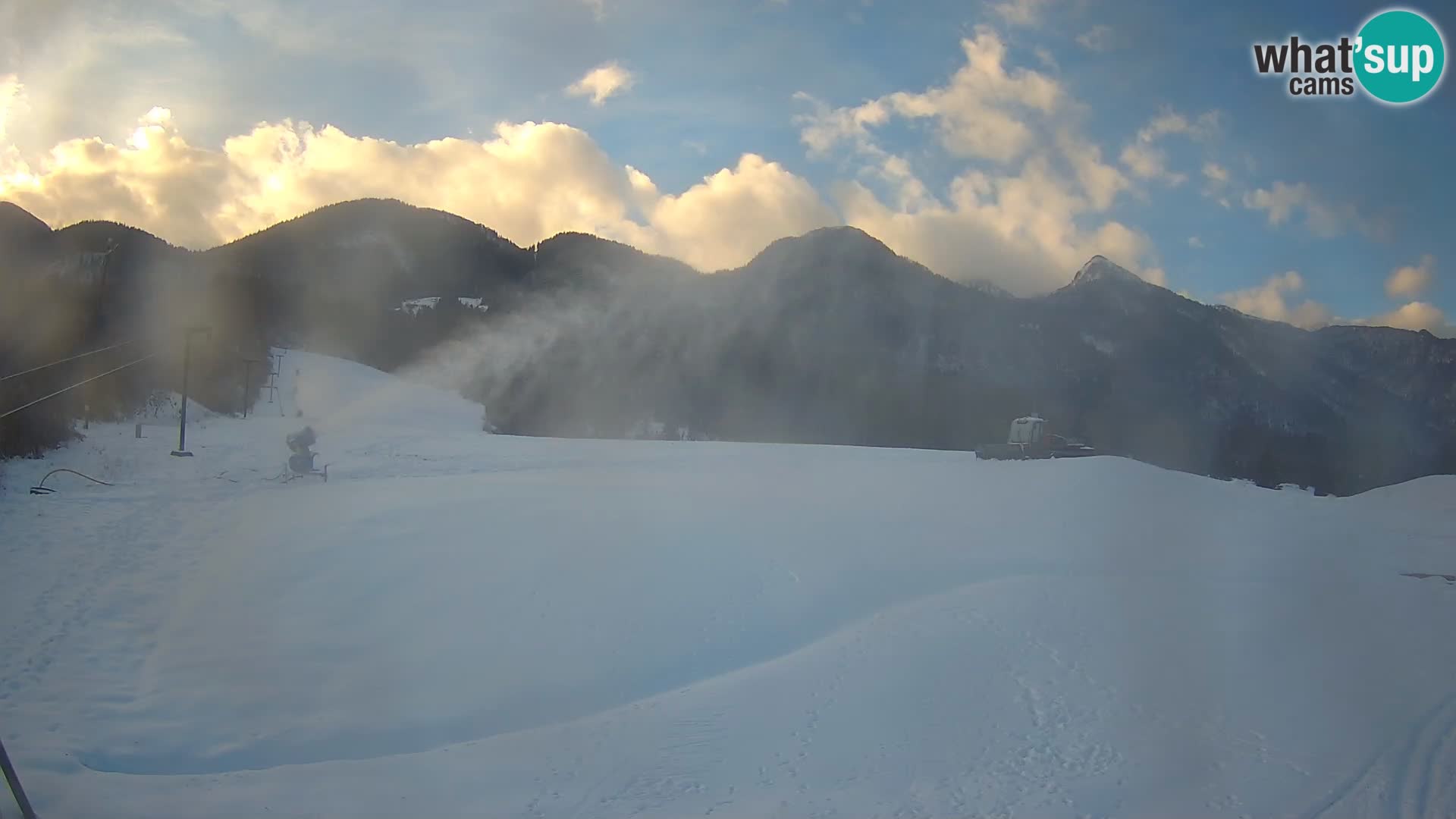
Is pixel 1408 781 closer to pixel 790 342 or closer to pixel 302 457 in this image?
A: pixel 302 457

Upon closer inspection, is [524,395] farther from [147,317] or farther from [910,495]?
[910,495]

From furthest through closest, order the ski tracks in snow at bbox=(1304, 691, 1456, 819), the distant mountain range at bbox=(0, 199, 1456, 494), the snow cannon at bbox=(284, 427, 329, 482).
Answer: the distant mountain range at bbox=(0, 199, 1456, 494)
the snow cannon at bbox=(284, 427, 329, 482)
the ski tracks in snow at bbox=(1304, 691, 1456, 819)

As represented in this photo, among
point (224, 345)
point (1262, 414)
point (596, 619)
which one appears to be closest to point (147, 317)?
point (224, 345)

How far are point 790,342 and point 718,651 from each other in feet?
138

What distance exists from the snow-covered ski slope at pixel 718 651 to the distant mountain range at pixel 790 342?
1621cm

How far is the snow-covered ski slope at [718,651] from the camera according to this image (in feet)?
17.4

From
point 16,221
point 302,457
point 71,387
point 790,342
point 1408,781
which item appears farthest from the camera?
point 790,342

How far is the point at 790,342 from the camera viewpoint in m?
49.5

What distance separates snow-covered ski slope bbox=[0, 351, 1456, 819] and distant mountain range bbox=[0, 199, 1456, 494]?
16.2 metres

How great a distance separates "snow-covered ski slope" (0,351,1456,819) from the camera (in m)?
5.29

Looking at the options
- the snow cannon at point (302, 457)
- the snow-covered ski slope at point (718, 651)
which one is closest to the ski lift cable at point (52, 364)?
the snow-covered ski slope at point (718, 651)

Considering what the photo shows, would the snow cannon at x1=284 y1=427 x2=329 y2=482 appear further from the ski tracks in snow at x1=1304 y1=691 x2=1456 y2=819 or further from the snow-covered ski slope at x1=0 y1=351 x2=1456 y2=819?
the ski tracks in snow at x1=1304 y1=691 x2=1456 y2=819

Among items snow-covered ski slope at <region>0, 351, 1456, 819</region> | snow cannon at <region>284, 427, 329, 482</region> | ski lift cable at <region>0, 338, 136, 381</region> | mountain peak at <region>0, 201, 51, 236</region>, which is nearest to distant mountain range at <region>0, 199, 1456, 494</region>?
mountain peak at <region>0, 201, 51, 236</region>

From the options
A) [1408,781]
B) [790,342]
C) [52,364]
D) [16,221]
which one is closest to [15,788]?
[1408,781]
